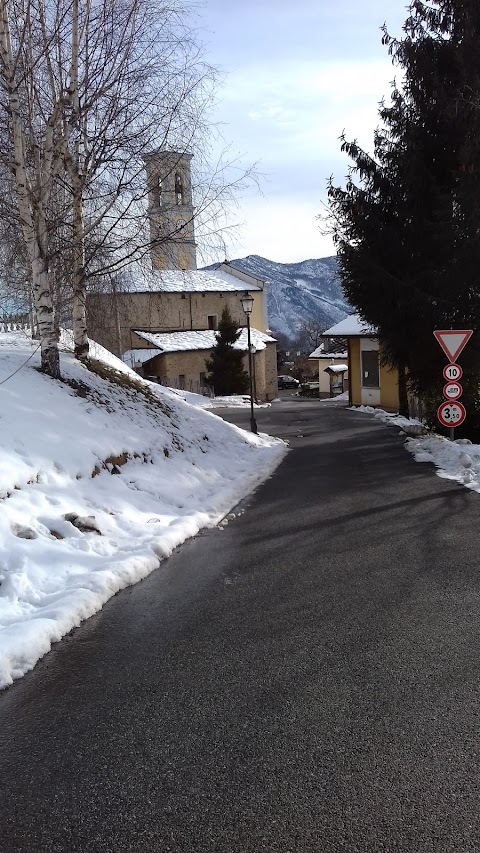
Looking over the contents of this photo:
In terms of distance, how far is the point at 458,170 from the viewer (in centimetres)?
1725

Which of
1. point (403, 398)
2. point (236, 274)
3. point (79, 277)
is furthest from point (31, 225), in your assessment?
point (236, 274)

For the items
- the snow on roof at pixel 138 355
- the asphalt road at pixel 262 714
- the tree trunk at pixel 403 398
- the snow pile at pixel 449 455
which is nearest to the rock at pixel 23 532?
the asphalt road at pixel 262 714

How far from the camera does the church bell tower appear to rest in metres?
12.6

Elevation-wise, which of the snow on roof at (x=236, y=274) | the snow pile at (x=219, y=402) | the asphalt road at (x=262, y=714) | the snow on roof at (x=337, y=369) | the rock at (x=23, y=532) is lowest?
the snow pile at (x=219, y=402)

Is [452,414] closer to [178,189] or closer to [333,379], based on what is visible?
[178,189]

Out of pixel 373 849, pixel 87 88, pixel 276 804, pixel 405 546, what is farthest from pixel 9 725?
pixel 87 88

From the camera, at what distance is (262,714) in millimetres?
3469

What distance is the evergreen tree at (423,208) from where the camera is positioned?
16.3 m

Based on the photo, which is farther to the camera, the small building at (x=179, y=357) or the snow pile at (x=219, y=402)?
the small building at (x=179, y=357)

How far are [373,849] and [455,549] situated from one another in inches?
174

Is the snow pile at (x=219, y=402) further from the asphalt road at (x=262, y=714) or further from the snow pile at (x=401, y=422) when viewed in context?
the asphalt road at (x=262, y=714)

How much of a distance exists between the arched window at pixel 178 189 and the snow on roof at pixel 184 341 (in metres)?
34.2

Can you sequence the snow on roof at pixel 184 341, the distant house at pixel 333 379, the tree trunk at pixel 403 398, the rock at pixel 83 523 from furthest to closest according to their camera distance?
the distant house at pixel 333 379
the snow on roof at pixel 184 341
the tree trunk at pixel 403 398
the rock at pixel 83 523

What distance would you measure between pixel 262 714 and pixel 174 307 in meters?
56.8
